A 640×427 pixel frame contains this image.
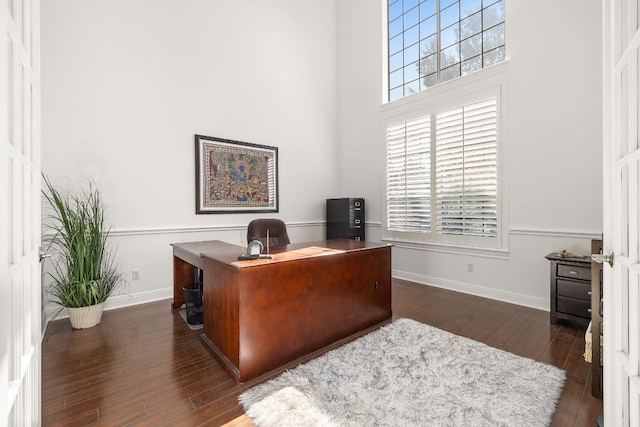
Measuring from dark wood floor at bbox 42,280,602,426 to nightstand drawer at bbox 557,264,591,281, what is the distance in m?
0.48

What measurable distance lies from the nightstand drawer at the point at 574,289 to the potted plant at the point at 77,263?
4.35m

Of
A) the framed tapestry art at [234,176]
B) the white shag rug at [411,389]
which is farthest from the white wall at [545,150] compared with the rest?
the framed tapestry art at [234,176]

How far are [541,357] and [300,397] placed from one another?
→ 1.81 metres

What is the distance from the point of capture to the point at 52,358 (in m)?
2.16

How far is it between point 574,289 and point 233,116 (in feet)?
14.3

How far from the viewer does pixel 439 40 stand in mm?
4227

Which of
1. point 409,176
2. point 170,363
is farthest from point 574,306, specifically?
point 170,363

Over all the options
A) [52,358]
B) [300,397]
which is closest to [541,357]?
[300,397]

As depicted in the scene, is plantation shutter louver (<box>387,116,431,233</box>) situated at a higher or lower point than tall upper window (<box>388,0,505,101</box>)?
lower

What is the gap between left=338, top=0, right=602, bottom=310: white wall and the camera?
284 cm

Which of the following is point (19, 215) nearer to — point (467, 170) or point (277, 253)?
point (277, 253)

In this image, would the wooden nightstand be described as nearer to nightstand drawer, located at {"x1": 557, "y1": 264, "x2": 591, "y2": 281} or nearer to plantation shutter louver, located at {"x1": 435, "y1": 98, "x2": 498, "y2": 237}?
nightstand drawer, located at {"x1": 557, "y1": 264, "x2": 591, "y2": 281}

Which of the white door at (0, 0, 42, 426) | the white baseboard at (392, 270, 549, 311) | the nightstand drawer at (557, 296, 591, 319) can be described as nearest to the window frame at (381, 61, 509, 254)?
the white baseboard at (392, 270, 549, 311)

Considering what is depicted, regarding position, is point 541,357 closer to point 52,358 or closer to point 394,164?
point 394,164
